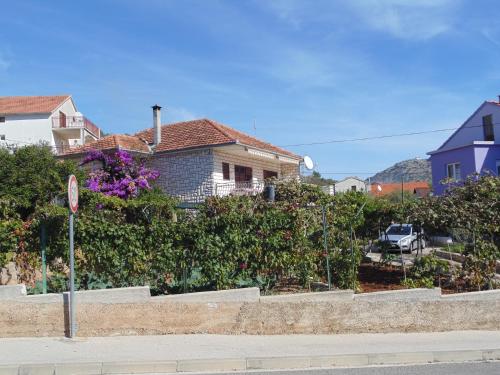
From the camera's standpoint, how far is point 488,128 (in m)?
37.1

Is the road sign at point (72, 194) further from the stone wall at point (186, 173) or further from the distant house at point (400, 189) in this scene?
the distant house at point (400, 189)

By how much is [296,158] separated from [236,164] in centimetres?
484

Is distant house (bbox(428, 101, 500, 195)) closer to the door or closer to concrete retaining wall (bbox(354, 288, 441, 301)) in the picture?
the door

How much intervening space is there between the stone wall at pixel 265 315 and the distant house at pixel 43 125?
44.4 metres

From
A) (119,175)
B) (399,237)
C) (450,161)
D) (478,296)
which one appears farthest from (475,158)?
(478,296)

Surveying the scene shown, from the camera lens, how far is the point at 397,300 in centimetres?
998

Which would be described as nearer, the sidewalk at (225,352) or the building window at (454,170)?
the sidewalk at (225,352)

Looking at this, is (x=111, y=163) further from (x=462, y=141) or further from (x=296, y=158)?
(x=462, y=141)

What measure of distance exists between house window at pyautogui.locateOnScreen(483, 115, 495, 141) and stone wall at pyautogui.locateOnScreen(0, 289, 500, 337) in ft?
96.6

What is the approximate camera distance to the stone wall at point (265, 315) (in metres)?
9.02

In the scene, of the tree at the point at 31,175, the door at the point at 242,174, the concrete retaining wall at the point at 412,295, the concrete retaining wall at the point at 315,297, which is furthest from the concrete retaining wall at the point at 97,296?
the door at the point at 242,174

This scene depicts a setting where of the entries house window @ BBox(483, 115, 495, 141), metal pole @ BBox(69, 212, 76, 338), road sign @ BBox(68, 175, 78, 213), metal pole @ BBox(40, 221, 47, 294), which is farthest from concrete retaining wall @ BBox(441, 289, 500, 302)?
house window @ BBox(483, 115, 495, 141)

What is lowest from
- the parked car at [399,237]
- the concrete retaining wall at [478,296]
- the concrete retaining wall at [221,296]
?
the concrete retaining wall at [478,296]

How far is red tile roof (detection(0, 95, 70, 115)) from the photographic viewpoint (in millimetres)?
53219
